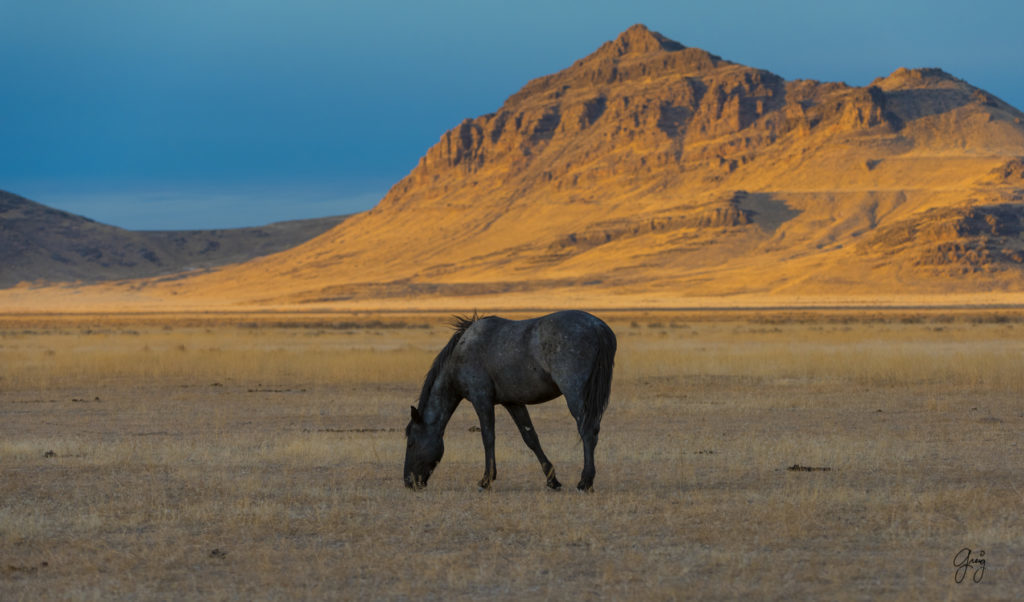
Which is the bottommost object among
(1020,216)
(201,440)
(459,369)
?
(201,440)

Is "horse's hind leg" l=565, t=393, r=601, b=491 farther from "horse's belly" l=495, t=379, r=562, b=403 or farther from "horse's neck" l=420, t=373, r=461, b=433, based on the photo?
"horse's neck" l=420, t=373, r=461, b=433

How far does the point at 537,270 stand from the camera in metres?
187

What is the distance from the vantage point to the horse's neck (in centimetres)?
1403

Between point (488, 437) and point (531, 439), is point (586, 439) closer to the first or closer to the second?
point (531, 439)

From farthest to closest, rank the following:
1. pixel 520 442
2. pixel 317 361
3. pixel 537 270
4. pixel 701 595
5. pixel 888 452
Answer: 1. pixel 537 270
2. pixel 317 361
3. pixel 520 442
4. pixel 888 452
5. pixel 701 595

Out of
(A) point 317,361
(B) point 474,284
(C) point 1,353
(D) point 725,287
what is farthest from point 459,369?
(B) point 474,284

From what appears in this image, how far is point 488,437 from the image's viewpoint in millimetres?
13594

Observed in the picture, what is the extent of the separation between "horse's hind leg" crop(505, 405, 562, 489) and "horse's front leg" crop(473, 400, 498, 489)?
24cm

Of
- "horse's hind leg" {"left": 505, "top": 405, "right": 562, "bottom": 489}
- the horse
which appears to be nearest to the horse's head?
the horse

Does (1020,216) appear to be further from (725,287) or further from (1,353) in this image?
(1,353)

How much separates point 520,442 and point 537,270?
169 metres
